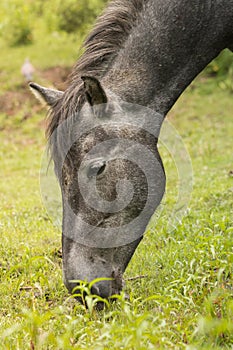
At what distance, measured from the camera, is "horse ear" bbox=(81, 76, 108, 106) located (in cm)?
358

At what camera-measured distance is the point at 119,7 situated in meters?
4.30

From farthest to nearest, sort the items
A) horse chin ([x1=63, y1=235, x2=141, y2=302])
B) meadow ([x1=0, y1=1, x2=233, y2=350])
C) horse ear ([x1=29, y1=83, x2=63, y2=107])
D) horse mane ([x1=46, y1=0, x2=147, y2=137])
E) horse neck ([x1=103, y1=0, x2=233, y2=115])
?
horse ear ([x1=29, y1=83, x2=63, y2=107])
horse neck ([x1=103, y1=0, x2=233, y2=115])
horse mane ([x1=46, y1=0, x2=147, y2=137])
horse chin ([x1=63, y1=235, x2=141, y2=302])
meadow ([x1=0, y1=1, x2=233, y2=350])

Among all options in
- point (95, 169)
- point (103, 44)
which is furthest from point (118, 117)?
point (103, 44)

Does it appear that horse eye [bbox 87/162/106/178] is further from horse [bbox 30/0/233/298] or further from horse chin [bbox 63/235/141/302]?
horse chin [bbox 63/235/141/302]

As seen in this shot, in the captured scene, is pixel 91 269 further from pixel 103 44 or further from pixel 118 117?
pixel 103 44

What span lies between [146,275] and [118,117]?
1.31 meters

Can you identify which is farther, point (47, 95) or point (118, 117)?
point (47, 95)

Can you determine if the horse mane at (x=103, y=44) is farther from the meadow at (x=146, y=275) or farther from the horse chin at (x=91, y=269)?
the horse chin at (x=91, y=269)

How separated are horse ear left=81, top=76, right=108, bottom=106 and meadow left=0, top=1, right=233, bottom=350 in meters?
0.64

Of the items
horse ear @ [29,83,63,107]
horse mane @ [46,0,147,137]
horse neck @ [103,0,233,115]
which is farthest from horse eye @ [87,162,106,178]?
horse ear @ [29,83,63,107]

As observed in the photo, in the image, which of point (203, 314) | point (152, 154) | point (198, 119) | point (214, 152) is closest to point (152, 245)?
point (152, 154)

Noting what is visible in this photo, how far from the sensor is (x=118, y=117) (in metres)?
3.85

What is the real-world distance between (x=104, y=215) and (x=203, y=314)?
89 centimetres

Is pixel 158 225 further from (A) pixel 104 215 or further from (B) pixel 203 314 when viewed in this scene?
(B) pixel 203 314
